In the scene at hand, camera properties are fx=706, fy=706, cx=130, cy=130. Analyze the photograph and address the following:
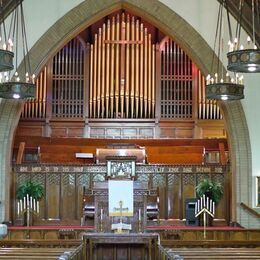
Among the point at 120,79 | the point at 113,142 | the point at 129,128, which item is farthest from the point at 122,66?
the point at 113,142

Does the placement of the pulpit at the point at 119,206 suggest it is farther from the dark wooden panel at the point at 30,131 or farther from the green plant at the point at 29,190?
the dark wooden panel at the point at 30,131

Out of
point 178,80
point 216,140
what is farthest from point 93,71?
point 216,140

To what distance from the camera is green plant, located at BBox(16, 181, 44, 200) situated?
1973cm

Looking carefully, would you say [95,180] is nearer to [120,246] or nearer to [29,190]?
[29,190]

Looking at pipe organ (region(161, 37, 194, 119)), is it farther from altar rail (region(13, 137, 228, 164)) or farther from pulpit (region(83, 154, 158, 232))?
pulpit (region(83, 154, 158, 232))

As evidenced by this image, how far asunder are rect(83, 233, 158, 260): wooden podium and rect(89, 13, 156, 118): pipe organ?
9.11m

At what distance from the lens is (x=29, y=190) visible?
19.7m

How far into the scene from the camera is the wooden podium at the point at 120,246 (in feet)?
46.9

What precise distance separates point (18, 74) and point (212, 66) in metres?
5.47

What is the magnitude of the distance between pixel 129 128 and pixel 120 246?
9.09 meters

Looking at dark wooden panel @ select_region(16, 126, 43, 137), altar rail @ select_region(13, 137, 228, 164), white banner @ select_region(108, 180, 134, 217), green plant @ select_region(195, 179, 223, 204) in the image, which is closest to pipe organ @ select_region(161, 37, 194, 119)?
altar rail @ select_region(13, 137, 228, 164)

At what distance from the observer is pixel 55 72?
977 inches

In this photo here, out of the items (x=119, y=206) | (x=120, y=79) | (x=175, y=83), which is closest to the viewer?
(x=119, y=206)

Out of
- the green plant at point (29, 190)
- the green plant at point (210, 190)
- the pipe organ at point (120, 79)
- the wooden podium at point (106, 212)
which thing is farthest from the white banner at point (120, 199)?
the pipe organ at point (120, 79)
